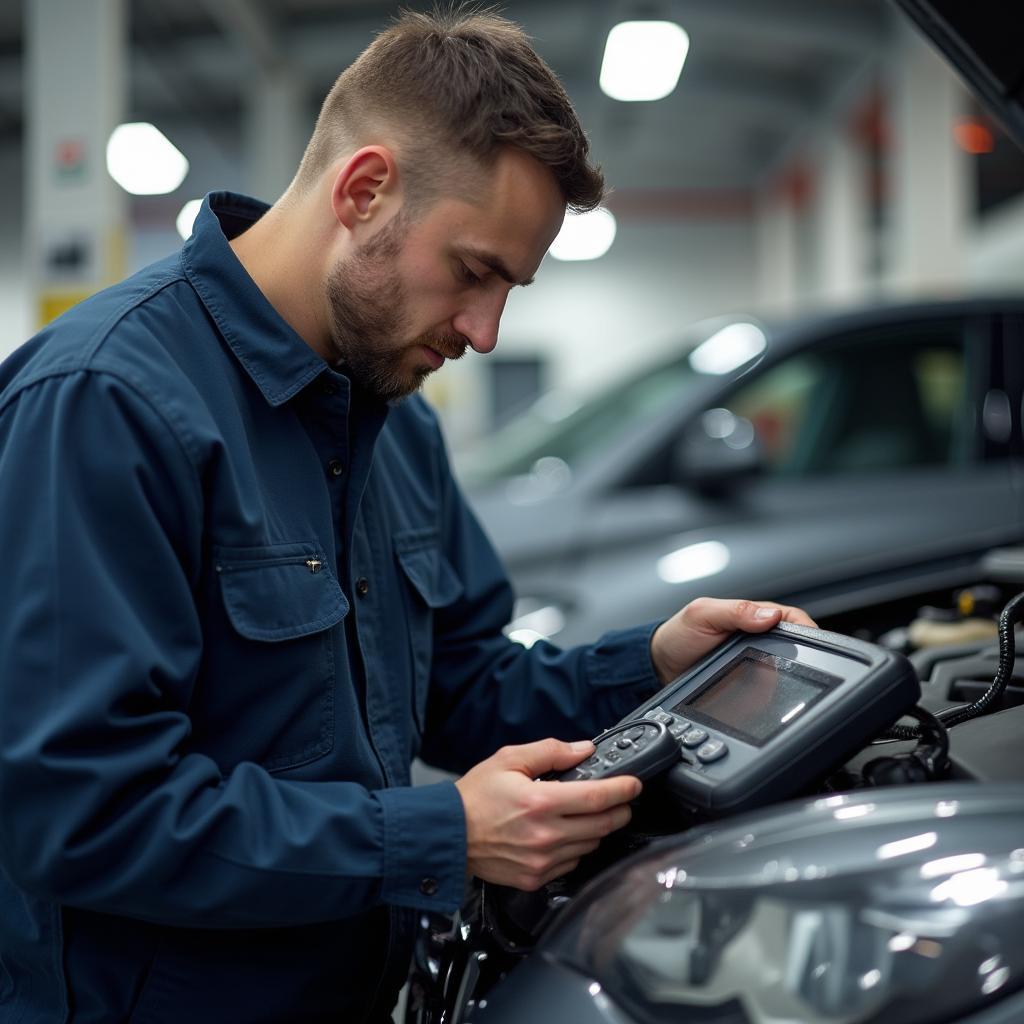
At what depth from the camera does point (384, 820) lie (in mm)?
958

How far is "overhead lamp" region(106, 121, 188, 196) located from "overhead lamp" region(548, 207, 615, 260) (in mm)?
4040

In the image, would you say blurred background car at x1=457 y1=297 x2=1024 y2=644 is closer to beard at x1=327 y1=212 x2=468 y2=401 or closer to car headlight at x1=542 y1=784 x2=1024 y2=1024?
beard at x1=327 y1=212 x2=468 y2=401

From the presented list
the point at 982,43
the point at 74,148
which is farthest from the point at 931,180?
the point at 982,43

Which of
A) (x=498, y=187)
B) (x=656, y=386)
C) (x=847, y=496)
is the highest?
Answer: (x=498, y=187)

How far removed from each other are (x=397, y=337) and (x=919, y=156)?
6.70 metres

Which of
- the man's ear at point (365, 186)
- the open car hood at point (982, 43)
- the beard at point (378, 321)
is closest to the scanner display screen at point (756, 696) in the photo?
the beard at point (378, 321)

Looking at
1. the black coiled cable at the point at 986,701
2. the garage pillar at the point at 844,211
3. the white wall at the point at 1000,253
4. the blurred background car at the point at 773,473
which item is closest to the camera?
the black coiled cable at the point at 986,701

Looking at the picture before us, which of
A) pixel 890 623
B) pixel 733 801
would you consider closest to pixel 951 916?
pixel 733 801

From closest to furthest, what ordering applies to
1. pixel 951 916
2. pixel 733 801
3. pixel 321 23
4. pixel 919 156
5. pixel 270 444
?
pixel 951 916 → pixel 733 801 → pixel 270 444 → pixel 919 156 → pixel 321 23

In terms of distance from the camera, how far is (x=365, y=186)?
3.84ft

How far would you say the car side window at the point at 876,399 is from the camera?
3010 millimetres

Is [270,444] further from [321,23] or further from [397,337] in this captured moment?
[321,23]

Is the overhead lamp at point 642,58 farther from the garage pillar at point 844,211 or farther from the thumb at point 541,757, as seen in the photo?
the thumb at point 541,757

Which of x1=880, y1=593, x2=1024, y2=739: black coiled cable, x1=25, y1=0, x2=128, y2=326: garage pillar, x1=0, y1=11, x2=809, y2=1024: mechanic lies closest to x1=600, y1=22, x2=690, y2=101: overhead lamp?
x1=25, y1=0, x2=128, y2=326: garage pillar
